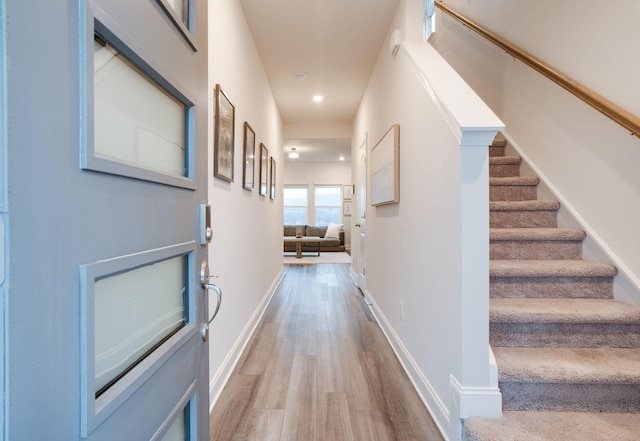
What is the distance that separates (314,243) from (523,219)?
606 centimetres

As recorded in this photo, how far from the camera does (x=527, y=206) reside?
84.7 inches

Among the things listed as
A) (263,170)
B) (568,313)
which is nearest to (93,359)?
(568,313)

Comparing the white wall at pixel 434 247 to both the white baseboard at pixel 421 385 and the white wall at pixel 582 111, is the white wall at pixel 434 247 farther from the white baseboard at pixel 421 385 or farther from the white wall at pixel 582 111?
the white wall at pixel 582 111

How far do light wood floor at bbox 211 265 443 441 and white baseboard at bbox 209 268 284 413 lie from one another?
0.14 ft

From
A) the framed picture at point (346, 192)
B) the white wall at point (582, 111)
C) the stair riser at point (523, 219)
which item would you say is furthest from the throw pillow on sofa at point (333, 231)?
the stair riser at point (523, 219)

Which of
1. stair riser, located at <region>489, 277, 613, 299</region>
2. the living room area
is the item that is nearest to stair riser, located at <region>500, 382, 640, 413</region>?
stair riser, located at <region>489, 277, 613, 299</region>

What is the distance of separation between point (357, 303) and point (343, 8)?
116 inches

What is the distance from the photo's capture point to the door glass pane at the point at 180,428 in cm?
78

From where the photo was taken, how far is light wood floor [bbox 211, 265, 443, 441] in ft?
4.84

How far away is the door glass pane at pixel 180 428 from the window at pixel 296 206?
852 centimetres

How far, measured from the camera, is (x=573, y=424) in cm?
124

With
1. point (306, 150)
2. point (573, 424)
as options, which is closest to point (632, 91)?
point (573, 424)

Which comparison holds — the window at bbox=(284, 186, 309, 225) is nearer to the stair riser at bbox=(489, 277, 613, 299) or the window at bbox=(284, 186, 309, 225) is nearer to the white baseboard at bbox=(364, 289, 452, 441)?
the white baseboard at bbox=(364, 289, 452, 441)

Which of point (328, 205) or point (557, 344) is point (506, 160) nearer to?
point (557, 344)
